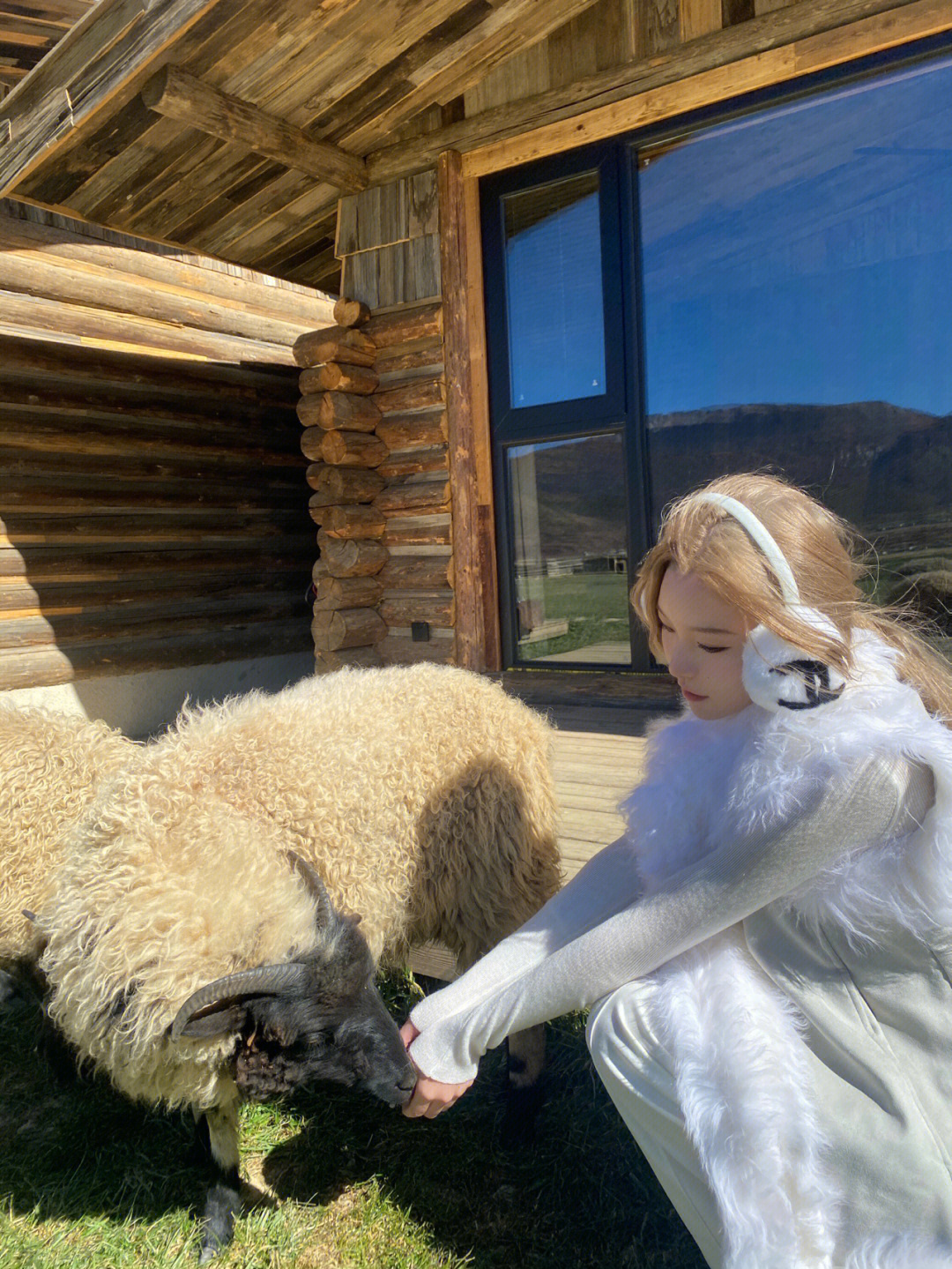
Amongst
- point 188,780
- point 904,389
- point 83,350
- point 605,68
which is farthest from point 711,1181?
point 83,350

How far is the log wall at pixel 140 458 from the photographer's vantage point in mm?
6332

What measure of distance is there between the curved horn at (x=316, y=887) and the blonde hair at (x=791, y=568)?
113cm

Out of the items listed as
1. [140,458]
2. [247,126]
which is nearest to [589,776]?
[247,126]

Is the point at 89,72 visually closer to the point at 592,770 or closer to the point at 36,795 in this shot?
the point at 36,795

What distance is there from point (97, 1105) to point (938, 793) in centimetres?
282

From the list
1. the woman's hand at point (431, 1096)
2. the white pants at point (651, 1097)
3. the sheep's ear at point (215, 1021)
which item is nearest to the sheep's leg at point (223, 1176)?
the sheep's ear at point (215, 1021)

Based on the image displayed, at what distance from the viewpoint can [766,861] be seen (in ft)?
4.96

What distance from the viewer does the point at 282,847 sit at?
2.26 m

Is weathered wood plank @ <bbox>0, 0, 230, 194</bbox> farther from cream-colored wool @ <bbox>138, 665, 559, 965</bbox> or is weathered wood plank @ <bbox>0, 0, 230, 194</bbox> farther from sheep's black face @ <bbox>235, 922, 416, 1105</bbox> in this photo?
sheep's black face @ <bbox>235, 922, 416, 1105</bbox>

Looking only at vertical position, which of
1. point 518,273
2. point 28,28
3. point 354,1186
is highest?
point 28,28

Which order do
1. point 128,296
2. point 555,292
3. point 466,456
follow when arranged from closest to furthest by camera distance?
point 555,292, point 466,456, point 128,296

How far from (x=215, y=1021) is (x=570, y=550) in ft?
11.7

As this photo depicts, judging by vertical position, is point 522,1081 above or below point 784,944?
below

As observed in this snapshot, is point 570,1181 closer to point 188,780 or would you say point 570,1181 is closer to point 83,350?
point 188,780
